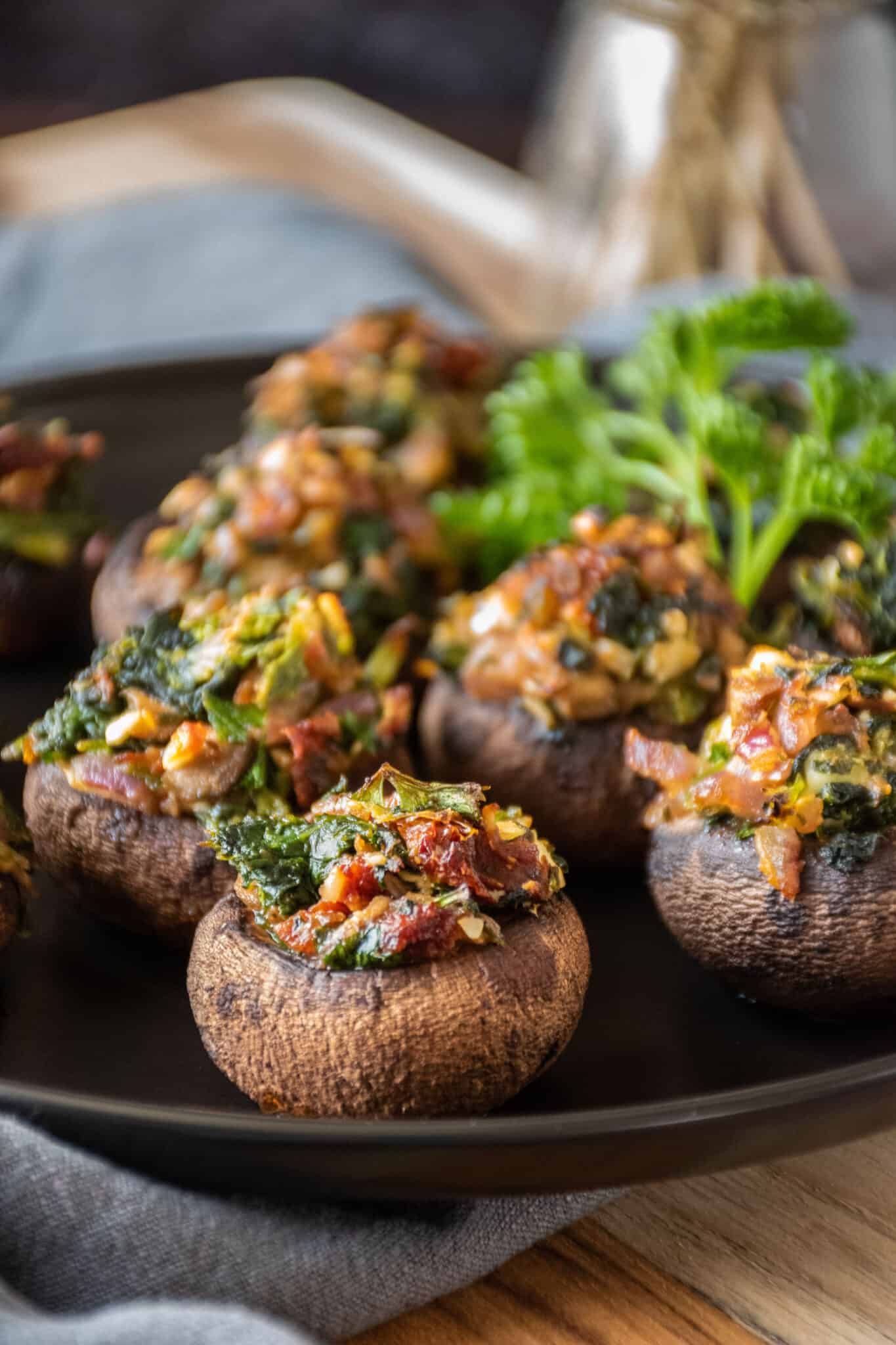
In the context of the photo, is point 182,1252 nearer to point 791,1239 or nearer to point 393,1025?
point 393,1025

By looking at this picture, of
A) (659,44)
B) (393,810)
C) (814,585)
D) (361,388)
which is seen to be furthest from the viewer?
(659,44)

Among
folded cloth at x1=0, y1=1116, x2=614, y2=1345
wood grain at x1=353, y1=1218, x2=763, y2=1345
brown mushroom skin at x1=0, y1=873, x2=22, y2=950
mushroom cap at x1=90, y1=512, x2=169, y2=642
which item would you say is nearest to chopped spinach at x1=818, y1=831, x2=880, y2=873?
wood grain at x1=353, y1=1218, x2=763, y2=1345

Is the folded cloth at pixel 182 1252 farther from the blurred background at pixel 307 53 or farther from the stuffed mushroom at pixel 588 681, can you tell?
the blurred background at pixel 307 53

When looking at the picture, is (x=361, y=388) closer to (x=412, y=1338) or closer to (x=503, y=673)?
(x=503, y=673)

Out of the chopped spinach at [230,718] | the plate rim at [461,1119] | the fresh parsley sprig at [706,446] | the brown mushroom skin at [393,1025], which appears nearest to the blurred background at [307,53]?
the fresh parsley sprig at [706,446]

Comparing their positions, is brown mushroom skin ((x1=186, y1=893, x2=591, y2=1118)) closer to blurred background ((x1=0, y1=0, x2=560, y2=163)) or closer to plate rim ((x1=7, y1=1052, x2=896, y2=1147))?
plate rim ((x1=7, y1=1052, x2=896, y2=1147))

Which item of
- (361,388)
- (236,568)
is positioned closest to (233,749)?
(236,568)

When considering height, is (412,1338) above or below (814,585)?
below
